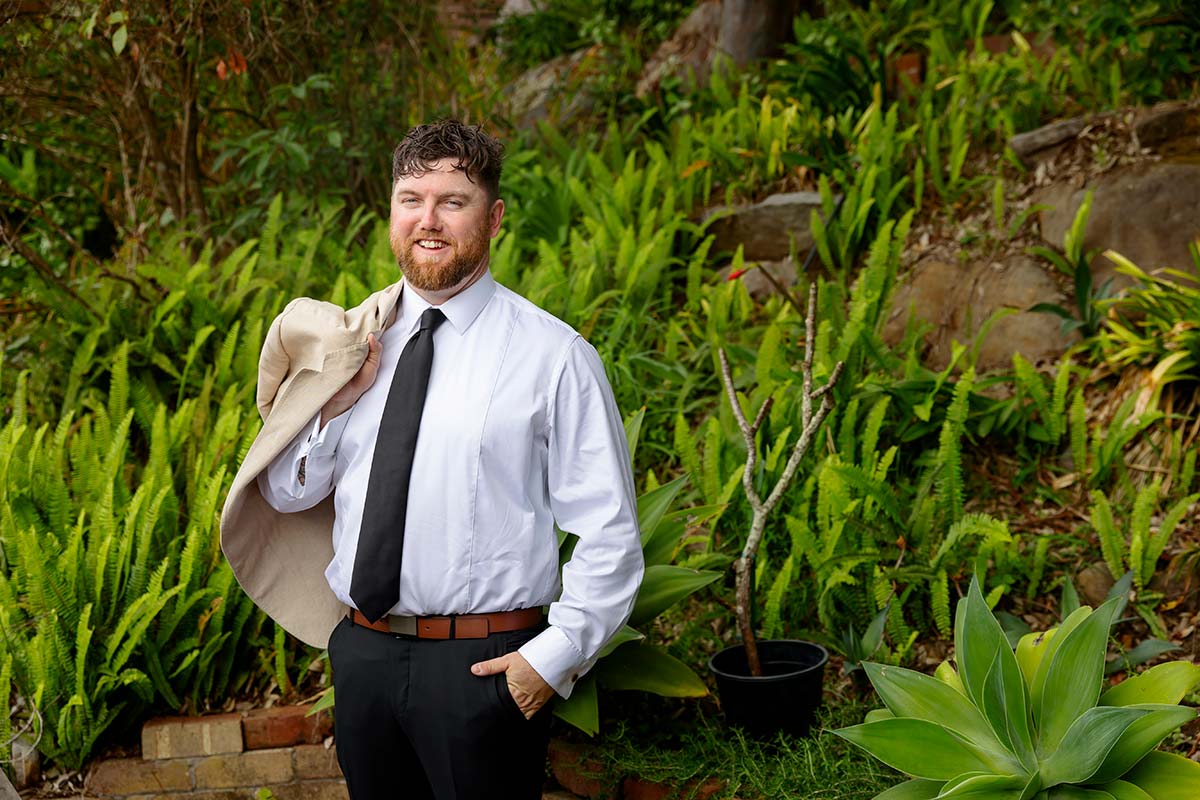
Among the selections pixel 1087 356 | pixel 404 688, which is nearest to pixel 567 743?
pixel 404 688

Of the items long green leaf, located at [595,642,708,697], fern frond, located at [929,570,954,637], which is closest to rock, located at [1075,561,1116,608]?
fern frond, located at [929,570,954,637]

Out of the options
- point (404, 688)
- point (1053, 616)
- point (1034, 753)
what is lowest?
point (1053, 616)

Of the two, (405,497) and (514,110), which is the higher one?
(514,110)

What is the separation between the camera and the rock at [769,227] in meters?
5.64

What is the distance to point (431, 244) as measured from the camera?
A: 2.09 m

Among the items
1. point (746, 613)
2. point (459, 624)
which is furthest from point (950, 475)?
point (459, 624)

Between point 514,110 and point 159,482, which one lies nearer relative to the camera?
point 159,482

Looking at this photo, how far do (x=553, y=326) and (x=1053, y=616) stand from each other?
7.36 feet

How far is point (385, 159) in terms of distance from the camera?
20.4 ft

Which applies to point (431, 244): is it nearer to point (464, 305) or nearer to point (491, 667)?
point (464, 305)

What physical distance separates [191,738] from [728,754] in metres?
1.64

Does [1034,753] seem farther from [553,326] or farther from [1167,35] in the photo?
[1167,35]

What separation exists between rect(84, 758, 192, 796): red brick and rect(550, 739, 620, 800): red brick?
3.79 feet

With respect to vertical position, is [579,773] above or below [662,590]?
below
